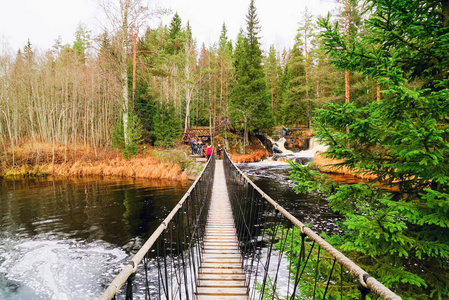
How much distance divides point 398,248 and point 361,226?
14.8 inches

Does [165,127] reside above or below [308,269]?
above

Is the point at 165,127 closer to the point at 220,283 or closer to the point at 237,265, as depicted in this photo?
the point at 237,265

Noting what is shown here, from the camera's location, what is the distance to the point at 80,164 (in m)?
18.5

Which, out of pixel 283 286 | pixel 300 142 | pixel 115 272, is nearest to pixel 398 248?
pixel 283 286

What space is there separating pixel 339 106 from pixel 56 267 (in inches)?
291

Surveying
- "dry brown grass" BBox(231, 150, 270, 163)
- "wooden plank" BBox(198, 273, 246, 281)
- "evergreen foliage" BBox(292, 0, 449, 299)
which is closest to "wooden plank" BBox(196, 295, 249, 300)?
"wooden plank" BBox(198, 273, 246, 281)

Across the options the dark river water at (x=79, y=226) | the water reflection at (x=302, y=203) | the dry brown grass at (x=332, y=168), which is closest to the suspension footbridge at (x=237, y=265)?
the dark river water at (x=79, y=226)

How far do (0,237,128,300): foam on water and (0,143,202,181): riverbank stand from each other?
950 cm

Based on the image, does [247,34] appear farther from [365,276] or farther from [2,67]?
[365,276]

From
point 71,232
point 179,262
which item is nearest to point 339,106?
point 179,262

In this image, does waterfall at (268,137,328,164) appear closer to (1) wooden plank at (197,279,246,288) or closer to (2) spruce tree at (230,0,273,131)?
(2) spruce tree at (230,0,273,131)

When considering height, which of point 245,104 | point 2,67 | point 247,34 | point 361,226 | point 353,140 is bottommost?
point 361,226

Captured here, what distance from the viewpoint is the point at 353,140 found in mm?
3275

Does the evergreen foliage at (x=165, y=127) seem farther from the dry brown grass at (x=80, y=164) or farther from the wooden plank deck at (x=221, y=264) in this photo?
the wooden plank deck at (x=221, y=264)
